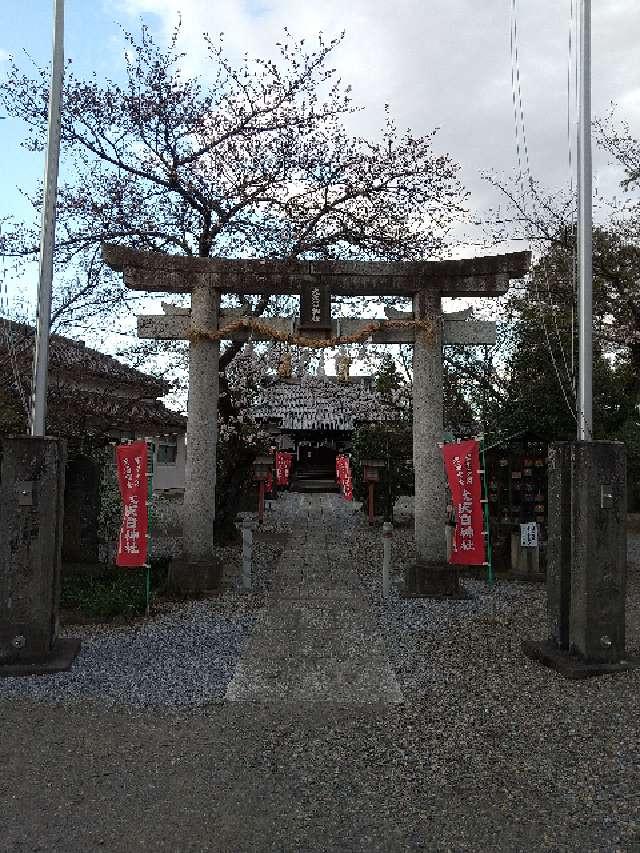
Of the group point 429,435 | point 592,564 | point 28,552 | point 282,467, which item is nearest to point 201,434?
point 429,435

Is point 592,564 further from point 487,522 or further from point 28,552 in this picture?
point 28,552

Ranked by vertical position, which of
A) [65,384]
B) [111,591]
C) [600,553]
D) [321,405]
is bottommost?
[111,591]

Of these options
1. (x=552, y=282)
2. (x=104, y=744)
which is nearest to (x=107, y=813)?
(x=104, y=744)

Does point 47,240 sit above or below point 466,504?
above

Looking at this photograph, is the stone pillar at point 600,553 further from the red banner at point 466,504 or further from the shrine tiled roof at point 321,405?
the shrine tiled roof at point 321,405

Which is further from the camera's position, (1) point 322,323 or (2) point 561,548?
(1) point 322,323

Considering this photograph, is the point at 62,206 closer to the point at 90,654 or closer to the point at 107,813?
the point at 90,654

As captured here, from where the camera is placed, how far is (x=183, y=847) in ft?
10.7

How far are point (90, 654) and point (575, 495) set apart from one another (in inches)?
205

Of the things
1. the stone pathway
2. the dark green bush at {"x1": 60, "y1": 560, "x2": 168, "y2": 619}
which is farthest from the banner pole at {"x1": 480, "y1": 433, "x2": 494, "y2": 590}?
the dark green bush at {"x1": 60, "y1": 560, "x2": 168, "y2": 619}

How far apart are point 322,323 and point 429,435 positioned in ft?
7.66

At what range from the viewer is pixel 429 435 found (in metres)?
9.66

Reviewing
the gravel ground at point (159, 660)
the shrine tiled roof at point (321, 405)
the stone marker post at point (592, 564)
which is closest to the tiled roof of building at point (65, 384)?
the gravel ground at point (159, 660)

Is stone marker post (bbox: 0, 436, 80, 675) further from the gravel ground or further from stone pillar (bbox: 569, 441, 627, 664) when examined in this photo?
stone pillar (bbox: 569, 441, 627, 664)
